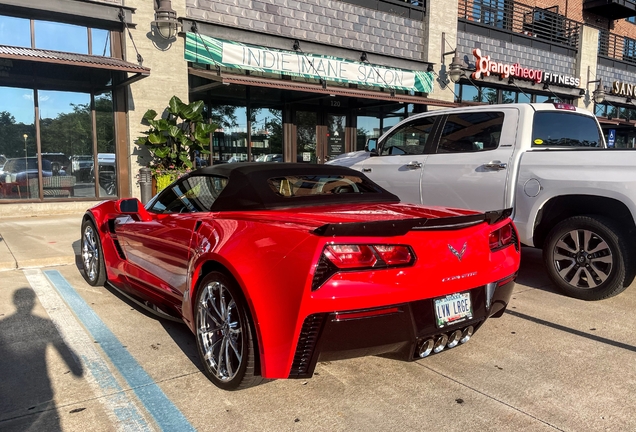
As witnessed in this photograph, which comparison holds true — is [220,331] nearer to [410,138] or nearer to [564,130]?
[410,138]

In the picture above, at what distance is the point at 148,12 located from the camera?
36.9ft

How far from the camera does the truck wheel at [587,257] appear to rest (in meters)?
4.50

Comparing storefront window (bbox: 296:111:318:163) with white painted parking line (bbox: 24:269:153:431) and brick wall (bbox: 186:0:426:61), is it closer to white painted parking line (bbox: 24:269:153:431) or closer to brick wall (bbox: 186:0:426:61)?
brick wall (bbox: 186:0:426:61)

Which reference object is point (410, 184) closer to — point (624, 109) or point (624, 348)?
point (624, 348)

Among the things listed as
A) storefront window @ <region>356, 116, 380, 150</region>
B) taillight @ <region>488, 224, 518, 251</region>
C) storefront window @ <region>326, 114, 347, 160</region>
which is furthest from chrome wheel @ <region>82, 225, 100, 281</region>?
storefront window @ <region>356, 116, 380, 150</region>

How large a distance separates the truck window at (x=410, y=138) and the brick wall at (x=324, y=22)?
23.9ft

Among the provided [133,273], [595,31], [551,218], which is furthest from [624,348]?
[595,31]

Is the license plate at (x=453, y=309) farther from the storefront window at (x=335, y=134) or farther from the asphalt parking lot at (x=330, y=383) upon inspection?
the storefront window at (x=335, y=134)

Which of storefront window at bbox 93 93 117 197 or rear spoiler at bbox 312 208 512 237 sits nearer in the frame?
rear spoiler at bbox 312 208 512 237

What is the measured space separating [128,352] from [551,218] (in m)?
4.24

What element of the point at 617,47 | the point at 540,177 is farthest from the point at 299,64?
the point at 617,47

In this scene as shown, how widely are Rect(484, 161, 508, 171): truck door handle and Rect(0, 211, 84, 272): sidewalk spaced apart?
541 cm

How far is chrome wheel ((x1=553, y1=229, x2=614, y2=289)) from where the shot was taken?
15.1 ft

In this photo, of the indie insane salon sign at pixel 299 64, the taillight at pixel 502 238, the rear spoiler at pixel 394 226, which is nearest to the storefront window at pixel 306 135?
the indie insane salon sign at pixel 299 64
